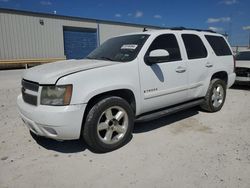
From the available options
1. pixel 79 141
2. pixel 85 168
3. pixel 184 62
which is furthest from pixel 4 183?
pixel 184 62

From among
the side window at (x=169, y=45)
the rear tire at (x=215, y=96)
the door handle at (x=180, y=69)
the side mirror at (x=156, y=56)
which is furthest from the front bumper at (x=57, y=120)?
Answer: the rear tire at (x=215, y=96)

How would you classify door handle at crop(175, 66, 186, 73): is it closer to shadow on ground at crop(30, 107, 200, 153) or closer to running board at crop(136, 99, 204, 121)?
running board at crop(136, 99, 204, 121)

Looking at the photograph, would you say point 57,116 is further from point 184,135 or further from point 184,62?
point 184,62

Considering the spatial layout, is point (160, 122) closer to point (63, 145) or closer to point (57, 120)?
point (63, 145)

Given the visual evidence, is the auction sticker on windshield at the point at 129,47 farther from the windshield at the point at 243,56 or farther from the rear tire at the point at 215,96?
the windshield at the point at 243,56

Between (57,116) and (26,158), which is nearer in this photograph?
(57,116)

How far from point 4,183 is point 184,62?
140 inches

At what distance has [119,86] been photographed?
133 inches

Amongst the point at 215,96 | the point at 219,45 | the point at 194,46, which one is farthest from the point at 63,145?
the point at 219,45

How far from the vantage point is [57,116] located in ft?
9.61

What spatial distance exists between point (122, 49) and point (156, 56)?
730 millimetres

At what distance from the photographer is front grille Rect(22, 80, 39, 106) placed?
10.3ft

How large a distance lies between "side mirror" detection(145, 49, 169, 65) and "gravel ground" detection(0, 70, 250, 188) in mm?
1372

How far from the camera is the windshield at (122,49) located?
3.80 meters
